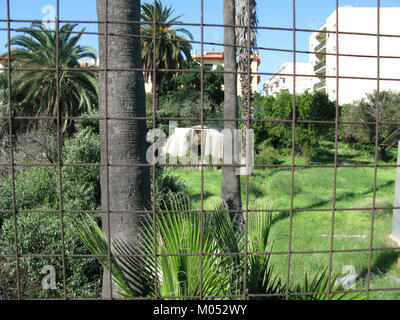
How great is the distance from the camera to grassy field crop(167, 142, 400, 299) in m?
5.10

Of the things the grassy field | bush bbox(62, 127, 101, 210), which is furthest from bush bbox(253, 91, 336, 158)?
bush bbox(62, 127, 101, 210)

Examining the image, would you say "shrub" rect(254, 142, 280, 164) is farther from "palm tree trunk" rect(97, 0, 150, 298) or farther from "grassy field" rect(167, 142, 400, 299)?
"palm tree trunk" rect(97, 0, 150, 298)

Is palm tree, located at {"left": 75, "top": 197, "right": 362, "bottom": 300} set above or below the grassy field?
above

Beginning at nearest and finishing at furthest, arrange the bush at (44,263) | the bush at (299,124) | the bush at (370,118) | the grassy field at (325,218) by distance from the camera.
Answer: the bush at (44,263) → the grassy field at (325,218) → the bush at (370,118) → the bush at (299,124)

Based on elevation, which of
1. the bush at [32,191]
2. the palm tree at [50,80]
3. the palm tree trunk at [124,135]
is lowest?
the bush at [32,191]

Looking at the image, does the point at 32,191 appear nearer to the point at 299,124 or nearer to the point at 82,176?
the point at 82,176

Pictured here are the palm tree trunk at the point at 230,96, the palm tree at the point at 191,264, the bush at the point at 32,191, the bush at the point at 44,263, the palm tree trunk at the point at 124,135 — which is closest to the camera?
the palm tree at the point at 191,264

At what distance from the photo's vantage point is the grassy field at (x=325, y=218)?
5102mm

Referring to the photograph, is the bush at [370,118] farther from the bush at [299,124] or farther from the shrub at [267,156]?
the shrub at [267,156]

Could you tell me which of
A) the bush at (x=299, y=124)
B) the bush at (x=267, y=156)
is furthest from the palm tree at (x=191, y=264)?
the bush at (x=299, y=124)

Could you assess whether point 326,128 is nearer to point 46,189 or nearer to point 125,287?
point 46,189

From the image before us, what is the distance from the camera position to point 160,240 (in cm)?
212

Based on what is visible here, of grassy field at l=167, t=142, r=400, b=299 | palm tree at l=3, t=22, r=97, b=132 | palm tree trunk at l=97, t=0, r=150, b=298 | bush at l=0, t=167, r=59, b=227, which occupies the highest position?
palm tree at l=3, t=22, r=97, b=132

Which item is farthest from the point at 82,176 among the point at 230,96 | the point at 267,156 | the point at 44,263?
the point at 267,156
